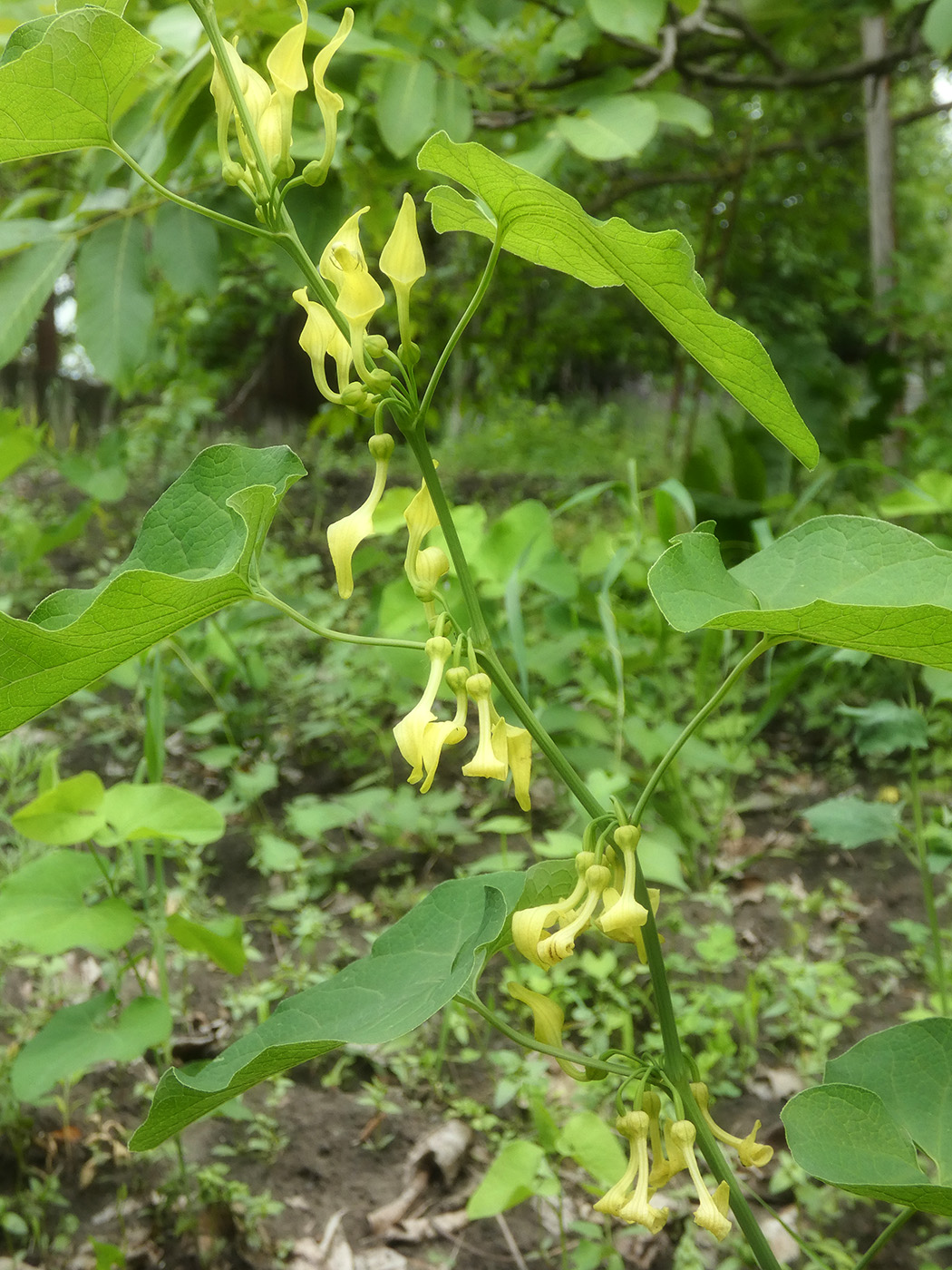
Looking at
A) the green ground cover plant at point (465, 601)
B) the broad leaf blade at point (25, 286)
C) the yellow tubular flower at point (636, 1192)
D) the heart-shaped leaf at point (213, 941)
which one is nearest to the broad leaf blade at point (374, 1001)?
the green ground cover plant at point (465, 601)

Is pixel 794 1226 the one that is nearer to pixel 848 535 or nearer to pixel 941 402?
pixel 848 535

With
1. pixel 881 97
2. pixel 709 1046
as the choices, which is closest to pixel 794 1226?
pixel 709 1046

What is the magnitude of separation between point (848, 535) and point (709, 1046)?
87cm

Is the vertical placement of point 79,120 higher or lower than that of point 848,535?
higher

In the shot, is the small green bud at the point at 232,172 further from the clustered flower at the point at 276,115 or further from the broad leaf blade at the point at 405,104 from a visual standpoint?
the broad leaf blade at the point at 405,104

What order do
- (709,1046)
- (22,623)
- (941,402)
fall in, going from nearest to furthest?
(22,623), (709,1046), (941,402)

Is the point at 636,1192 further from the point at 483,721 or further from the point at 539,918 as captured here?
the point at 483,721

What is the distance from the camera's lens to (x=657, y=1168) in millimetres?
547

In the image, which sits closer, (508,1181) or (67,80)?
(67,80)

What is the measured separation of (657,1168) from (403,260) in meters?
0.52

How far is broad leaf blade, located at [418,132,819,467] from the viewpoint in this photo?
45 centimetres

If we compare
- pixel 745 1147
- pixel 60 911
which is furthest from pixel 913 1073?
pixel 60 911

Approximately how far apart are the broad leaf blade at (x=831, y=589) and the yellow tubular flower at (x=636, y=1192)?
0.28 meters

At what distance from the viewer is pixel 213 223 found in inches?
55.1
